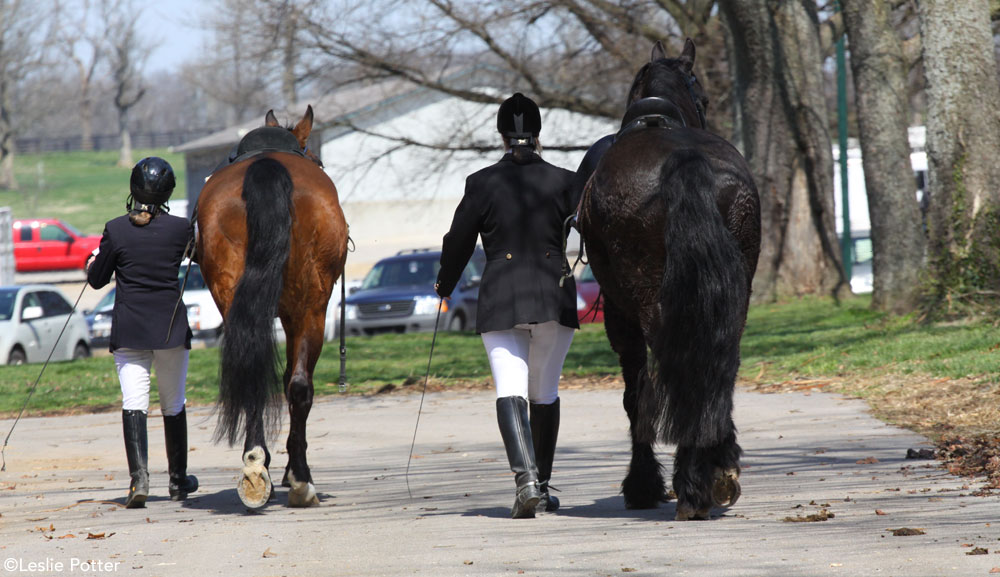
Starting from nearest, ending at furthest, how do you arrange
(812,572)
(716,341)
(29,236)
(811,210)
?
(812,572)
(716,341)
(811,210)
(29,236)

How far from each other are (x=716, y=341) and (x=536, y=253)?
1250mm

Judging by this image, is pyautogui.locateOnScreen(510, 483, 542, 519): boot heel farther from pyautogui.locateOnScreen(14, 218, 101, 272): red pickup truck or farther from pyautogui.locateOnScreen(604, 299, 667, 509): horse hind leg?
pyautogui.locateOnScreen(14, 218, 101, 272): red pickup truck

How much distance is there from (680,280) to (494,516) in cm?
172

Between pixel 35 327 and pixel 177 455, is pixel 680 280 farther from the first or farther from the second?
pixel 35 327

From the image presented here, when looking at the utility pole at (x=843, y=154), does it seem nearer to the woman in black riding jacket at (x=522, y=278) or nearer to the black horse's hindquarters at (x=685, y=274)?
the woman in black riding jacket at (x=522, y=278)

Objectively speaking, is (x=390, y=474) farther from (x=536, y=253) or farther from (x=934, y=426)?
(x=934, y=426)

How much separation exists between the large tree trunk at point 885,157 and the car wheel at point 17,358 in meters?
13.5

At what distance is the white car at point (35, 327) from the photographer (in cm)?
1967

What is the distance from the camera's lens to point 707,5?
24625 millimetres

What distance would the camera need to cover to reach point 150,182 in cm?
751

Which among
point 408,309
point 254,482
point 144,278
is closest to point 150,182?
point 144,278

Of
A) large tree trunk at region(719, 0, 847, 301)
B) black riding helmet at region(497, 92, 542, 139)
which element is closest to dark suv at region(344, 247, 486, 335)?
large tree trunk at region(719, 0, 847, 301)

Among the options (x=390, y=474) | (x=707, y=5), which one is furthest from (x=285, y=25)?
(x=390, y=474)

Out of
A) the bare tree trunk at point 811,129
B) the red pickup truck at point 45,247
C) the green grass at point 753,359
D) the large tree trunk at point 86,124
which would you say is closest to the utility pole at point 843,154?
the bare tree trunk at point 811,129
